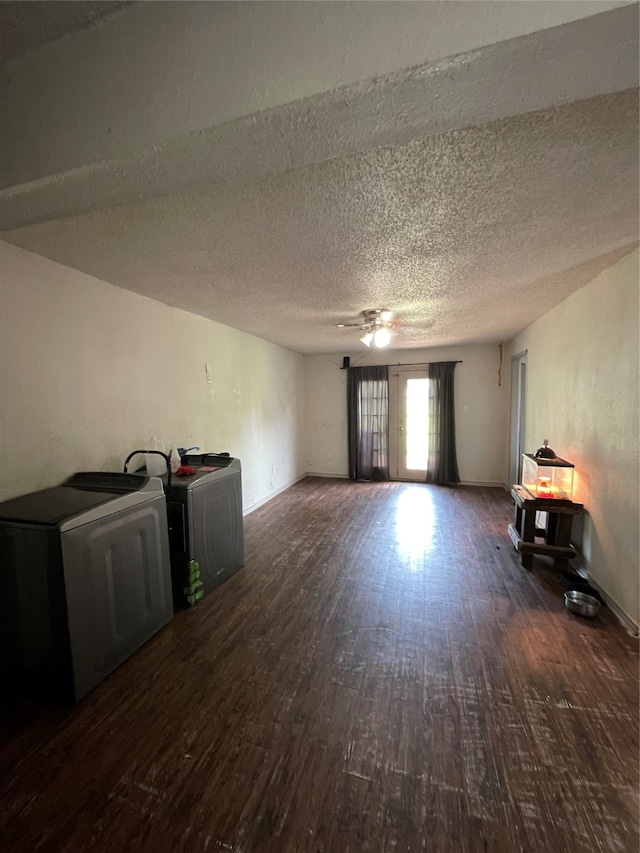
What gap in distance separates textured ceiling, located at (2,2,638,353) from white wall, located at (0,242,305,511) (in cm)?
20

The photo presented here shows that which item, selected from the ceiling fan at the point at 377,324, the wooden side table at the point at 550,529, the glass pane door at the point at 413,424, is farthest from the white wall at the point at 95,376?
the wooden side table at the point at 550,529

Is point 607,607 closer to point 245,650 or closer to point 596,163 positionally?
point 245,650

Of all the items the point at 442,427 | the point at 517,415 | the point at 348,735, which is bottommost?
the point at 348,735

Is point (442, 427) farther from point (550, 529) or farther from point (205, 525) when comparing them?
point (205, 525)

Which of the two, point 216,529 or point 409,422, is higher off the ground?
A: point 409,422

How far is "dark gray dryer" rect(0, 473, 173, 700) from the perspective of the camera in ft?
5.13

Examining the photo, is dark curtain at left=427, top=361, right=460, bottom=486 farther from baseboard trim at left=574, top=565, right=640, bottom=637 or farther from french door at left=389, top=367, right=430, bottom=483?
baseboard trim at left=574, top=565, right=640, bottom=637

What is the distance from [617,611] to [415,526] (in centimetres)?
184

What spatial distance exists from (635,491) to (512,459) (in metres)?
3.12

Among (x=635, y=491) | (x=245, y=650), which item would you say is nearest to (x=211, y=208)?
(x=245, y=650)

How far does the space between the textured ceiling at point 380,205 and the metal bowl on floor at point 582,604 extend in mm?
2179

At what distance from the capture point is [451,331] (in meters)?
→ 4.32

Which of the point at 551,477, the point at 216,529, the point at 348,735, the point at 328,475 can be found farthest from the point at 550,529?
the point at 328,475

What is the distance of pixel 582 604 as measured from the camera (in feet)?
7.20
